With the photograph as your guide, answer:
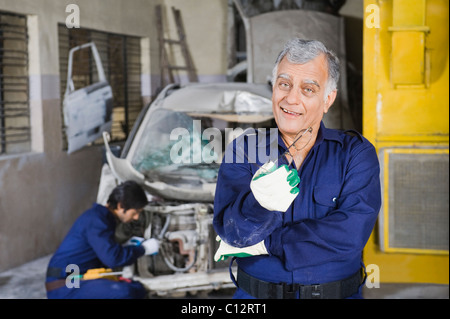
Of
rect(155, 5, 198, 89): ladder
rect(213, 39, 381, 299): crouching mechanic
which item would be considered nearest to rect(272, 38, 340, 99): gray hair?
rect(213, 39, 381, 299): crouching mechanic

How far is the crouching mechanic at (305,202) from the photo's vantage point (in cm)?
169

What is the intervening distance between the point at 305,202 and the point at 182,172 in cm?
267

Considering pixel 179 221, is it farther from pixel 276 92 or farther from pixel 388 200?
pixel 276 92

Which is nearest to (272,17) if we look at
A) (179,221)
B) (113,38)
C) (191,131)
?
(113,38)

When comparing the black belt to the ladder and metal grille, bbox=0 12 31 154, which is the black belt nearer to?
metal grille, bbox=0 12 31 154

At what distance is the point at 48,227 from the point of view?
578 cm

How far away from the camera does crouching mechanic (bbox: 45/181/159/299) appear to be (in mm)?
3881

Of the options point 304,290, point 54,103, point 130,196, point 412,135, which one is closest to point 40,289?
point 130,196

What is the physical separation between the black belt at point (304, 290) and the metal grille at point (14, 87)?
4.20 meters

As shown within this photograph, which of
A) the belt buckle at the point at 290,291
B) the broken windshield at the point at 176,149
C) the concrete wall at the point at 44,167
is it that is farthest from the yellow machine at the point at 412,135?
the concrete wall at the point at 44,167

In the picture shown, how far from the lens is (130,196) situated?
3928 millimetres

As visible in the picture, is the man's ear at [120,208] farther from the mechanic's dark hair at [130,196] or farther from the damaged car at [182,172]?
the damaged car at [182,172]

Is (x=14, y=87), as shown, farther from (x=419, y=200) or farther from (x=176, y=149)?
(x=419, y=200)
